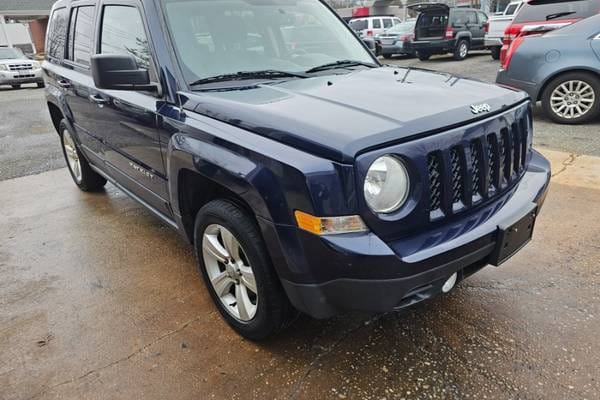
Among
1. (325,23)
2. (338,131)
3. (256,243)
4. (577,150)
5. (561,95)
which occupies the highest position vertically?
(325,23)

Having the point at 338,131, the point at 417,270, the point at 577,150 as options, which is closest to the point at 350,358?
the point at 417,270

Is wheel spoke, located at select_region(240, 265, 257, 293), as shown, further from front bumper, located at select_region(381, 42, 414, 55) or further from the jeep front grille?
front bumper, located at select_region(381, 42, 414, 55)

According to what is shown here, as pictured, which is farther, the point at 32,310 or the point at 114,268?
the point at 114,268

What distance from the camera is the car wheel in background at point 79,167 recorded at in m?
4.79

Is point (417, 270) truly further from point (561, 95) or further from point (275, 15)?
point (561, 95)

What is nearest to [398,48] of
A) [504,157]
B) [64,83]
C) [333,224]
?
[64,83]

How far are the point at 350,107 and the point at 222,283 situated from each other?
1197mm

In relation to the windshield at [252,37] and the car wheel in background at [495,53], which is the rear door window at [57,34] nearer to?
the windshield at [252,37]

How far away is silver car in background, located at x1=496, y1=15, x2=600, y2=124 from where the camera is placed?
601cm

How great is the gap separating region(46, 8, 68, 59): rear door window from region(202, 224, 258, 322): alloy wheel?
3.01 metres

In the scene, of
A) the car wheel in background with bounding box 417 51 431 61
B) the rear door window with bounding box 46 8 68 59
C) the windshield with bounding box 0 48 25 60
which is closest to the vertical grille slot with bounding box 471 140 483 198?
the rear door window with bounding box 46 8 68 59

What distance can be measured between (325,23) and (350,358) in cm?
237

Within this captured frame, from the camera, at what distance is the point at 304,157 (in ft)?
6.04

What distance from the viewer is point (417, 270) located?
5.98 ft
